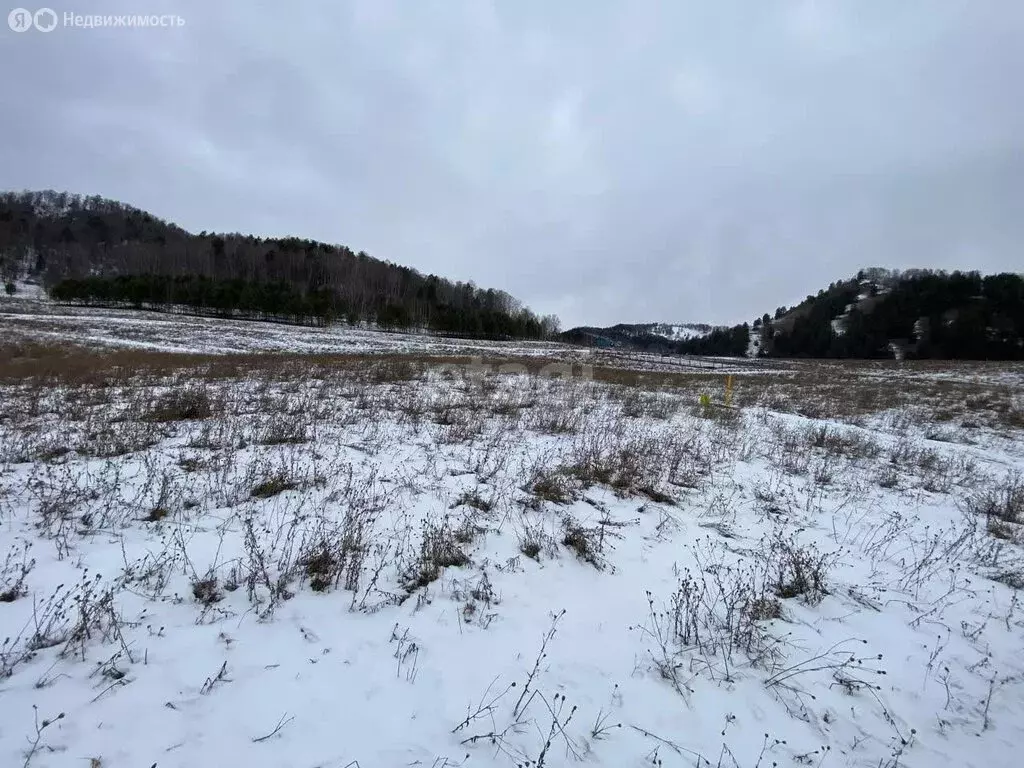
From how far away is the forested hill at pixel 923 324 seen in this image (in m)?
70.9

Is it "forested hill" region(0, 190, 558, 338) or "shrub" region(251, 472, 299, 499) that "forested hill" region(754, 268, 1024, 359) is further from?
"shrub" region(251, 472, 299, 499)

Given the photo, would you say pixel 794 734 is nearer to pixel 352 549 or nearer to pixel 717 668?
pixel 717 668

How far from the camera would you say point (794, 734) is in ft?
8.59

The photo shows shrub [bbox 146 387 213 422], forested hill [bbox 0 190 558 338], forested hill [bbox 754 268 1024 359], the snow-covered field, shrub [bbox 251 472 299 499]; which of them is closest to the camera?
the snow-covered field

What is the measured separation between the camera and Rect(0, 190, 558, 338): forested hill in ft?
219

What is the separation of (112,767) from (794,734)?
3746 mm

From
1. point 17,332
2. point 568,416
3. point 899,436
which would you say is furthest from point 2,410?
point 17,332

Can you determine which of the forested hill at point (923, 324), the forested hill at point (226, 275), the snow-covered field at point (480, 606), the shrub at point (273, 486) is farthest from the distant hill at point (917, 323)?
the shrub at point (273, 486)

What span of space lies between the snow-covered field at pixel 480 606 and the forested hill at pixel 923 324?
95101mm

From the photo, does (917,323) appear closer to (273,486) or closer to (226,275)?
(273,486)

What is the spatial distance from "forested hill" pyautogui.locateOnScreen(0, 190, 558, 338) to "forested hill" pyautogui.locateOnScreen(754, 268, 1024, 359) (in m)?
60.7

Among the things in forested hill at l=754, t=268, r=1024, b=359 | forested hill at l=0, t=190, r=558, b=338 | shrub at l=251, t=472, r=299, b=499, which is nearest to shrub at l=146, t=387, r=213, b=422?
shrub at l=251, t=472, r=299, b=499

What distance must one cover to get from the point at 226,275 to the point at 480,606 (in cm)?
10343

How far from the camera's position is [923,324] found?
8075cm
